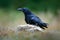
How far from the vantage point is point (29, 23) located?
37.8 ft

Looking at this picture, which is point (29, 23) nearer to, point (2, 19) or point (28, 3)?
point (2, 19)

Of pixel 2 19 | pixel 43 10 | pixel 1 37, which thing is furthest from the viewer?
pixel 43 10

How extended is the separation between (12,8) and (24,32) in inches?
318

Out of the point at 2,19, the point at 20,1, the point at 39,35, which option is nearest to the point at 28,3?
the point at 20,1

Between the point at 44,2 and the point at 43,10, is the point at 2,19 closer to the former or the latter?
the point at 43,10

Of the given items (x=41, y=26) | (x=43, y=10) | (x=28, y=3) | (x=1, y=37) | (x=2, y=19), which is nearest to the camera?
(x=1, y=37)

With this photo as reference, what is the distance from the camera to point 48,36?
10273 millimetres

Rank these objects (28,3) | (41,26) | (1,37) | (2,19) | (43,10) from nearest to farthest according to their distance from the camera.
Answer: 1. (1,37)
2. (41,26)
3. (2,19)
4. (43,10)
5. (28,3)

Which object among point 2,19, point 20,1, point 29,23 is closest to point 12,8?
point 20,1

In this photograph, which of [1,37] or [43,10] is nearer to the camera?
[1,37]

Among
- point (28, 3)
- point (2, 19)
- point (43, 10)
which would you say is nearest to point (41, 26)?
point (2, 19)

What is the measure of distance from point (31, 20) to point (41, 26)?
0.32 metres

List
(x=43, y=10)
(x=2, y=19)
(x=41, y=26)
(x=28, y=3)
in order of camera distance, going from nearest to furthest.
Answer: (x=41, y=26) → (x=2, y=19) → (x=43, y=10) → (x=28, y=3)

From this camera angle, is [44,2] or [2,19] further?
[44,2]
